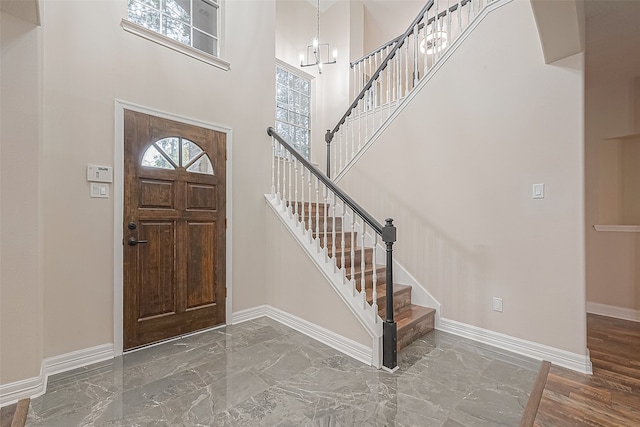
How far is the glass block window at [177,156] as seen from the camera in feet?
8.95

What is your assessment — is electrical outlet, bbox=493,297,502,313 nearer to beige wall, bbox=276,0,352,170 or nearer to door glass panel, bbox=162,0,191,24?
beige wall, bbox=276,0,352,170

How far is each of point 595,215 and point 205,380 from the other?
4.65m

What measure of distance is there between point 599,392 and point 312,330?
7.04ft

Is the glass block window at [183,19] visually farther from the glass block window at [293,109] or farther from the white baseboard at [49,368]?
the white baseboard at [49,368]

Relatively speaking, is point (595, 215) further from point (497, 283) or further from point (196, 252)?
point (196, 252)

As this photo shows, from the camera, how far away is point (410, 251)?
3436mm

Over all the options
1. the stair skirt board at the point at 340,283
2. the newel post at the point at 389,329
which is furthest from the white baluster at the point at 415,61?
the stair skirt board at the point at 340,283

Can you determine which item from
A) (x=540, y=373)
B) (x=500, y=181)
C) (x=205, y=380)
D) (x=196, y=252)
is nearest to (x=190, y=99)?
(x=196, y=252)

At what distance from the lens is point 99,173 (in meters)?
2.44

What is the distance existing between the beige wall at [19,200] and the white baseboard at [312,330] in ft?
5.50

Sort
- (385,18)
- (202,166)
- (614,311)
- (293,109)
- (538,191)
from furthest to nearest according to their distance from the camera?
(385,18)
(293,109)
(614,311)
(202,166)
(538,191)

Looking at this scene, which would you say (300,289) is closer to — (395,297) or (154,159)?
(395,297)


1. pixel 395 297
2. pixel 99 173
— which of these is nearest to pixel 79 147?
pixel 99 173

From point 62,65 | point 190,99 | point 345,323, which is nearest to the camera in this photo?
point 62,65
